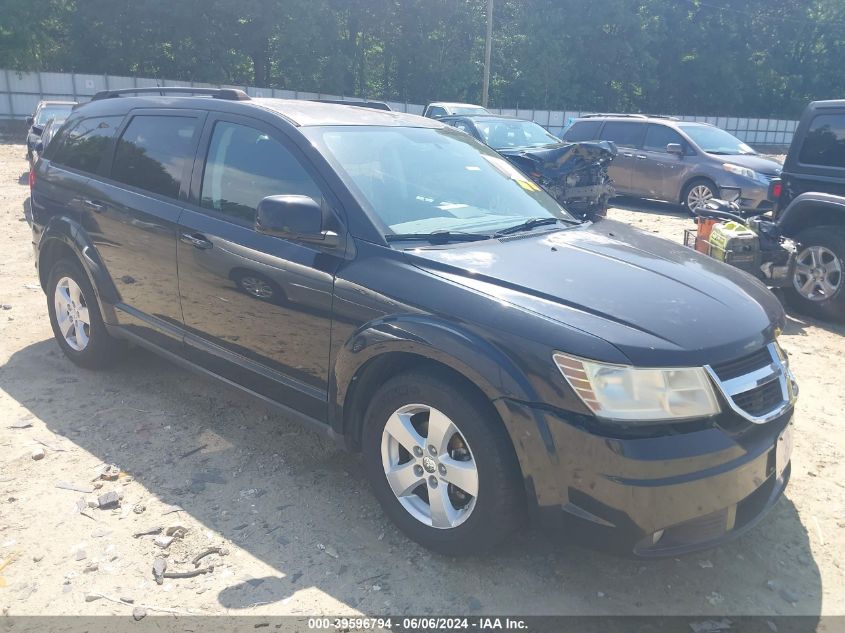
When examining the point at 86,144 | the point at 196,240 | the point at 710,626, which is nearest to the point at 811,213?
the point at 710,626

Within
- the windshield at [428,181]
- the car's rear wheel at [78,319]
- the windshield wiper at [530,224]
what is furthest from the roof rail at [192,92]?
the windshield wiper at [530,224]

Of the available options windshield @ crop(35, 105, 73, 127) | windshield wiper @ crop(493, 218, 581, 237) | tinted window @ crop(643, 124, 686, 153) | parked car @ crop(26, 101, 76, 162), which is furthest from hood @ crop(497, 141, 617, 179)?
windshield @ crop(35, 105, 73, 127)

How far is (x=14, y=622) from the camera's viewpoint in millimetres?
2637

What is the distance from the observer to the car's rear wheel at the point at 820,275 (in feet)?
21.6

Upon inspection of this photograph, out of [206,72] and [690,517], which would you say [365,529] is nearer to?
[690,517]

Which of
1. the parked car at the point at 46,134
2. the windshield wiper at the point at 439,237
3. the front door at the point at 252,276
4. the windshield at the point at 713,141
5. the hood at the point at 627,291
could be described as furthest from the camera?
the parked car at the point at 46,134

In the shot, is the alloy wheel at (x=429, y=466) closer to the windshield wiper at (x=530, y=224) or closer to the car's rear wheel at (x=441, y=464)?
the car's rear wheel at (x=441, y=464)

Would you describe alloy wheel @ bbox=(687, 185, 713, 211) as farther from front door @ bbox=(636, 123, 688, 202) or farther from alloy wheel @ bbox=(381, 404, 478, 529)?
alloy wheel @ bbox=(381, 404, 478, 529)

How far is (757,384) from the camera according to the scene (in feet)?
8.87

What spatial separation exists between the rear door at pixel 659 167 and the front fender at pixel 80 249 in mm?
11041

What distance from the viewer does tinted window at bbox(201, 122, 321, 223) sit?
136 inches

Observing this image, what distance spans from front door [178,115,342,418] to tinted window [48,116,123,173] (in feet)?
3.97

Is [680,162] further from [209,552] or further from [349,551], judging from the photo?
[209,552]

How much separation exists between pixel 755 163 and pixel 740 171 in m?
0.50
